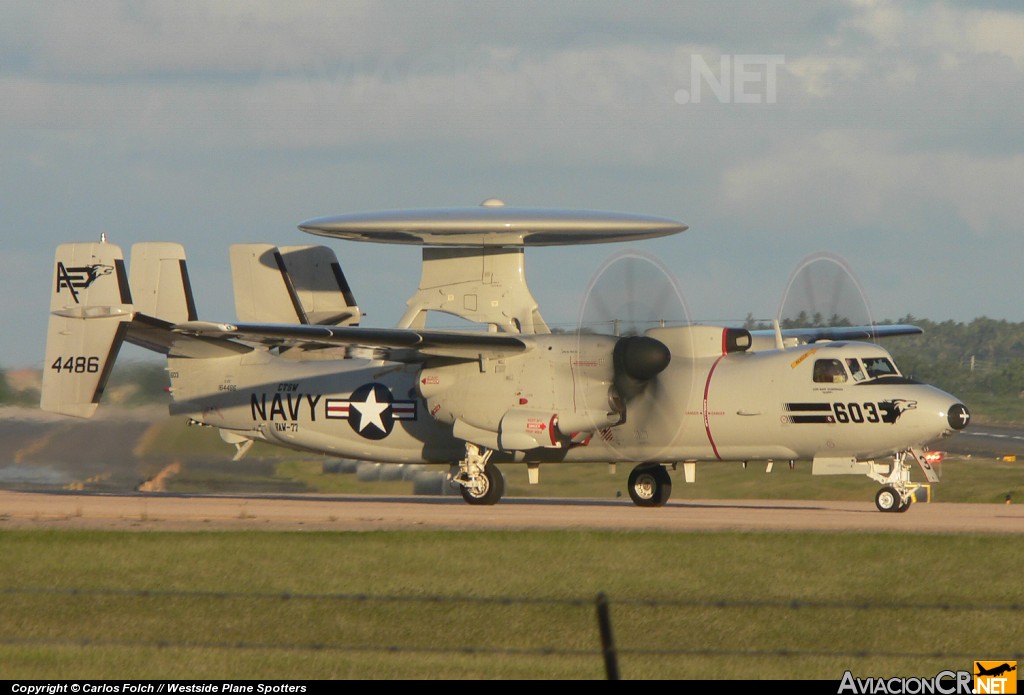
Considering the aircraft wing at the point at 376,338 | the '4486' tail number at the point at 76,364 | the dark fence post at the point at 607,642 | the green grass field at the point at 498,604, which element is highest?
the aircraft wing at the point at 376,338

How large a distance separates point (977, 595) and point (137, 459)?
22.9 metres

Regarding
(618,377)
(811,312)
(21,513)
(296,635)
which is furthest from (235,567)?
(811,312)

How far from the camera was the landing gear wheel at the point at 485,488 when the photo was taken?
28.2 m

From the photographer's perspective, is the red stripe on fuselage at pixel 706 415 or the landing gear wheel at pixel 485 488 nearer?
the red stripe on fuselage at pixel 706 415

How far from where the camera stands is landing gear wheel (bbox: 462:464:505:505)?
28156 mm

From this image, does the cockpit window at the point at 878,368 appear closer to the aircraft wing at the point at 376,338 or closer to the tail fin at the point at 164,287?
the aircraft wing at the point at 376,338

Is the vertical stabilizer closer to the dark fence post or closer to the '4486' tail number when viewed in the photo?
the '4486' tail number

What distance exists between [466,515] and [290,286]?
12.0m

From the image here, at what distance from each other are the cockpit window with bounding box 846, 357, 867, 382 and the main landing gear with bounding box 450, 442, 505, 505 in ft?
25.3

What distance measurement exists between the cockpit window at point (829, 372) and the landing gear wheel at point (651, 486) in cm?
458

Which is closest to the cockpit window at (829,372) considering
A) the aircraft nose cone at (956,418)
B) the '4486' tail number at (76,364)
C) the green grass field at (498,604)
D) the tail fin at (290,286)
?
the aircraft nose cone at (956,418)

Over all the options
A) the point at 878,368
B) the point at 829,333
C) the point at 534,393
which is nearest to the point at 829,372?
the point at 878,368

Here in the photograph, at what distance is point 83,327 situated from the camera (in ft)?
93.9

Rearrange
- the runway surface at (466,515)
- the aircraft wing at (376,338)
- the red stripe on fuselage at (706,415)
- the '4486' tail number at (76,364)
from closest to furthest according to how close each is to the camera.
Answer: the runway surface at (466,515) → the aircraft wing at (376,338) → the red stripe on fuselage at (706,415) → the '4486' tail number at (76,364)
